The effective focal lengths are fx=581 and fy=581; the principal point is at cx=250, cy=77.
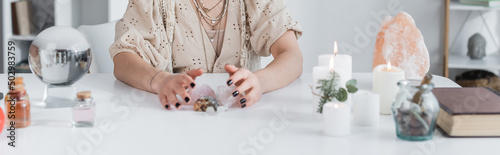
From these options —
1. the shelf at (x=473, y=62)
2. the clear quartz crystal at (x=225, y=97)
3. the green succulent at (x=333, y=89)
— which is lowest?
the shelf at (x=473, y=62)

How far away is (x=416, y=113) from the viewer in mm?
872

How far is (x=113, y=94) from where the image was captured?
50.1 inches

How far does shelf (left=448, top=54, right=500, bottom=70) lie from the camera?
116 inches

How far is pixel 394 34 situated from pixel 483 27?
85.4 inches

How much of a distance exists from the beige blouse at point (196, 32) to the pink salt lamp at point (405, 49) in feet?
1.26

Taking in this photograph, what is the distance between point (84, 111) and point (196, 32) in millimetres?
775

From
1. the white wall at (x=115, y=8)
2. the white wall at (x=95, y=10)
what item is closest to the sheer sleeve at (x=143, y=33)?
the white wall at (x=115, y=8)

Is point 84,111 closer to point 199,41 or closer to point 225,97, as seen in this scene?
point 225,97

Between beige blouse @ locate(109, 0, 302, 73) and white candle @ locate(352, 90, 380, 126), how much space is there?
66cm

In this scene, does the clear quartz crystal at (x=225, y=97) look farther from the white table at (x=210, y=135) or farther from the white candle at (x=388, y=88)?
the white candle at (x=388, y=88)

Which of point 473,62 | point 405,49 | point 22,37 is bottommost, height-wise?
point 473,62

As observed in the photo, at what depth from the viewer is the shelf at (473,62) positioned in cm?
296

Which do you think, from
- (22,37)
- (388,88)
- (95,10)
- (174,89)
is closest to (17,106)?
(174,89)

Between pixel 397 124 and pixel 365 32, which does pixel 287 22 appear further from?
pixel 365 32
